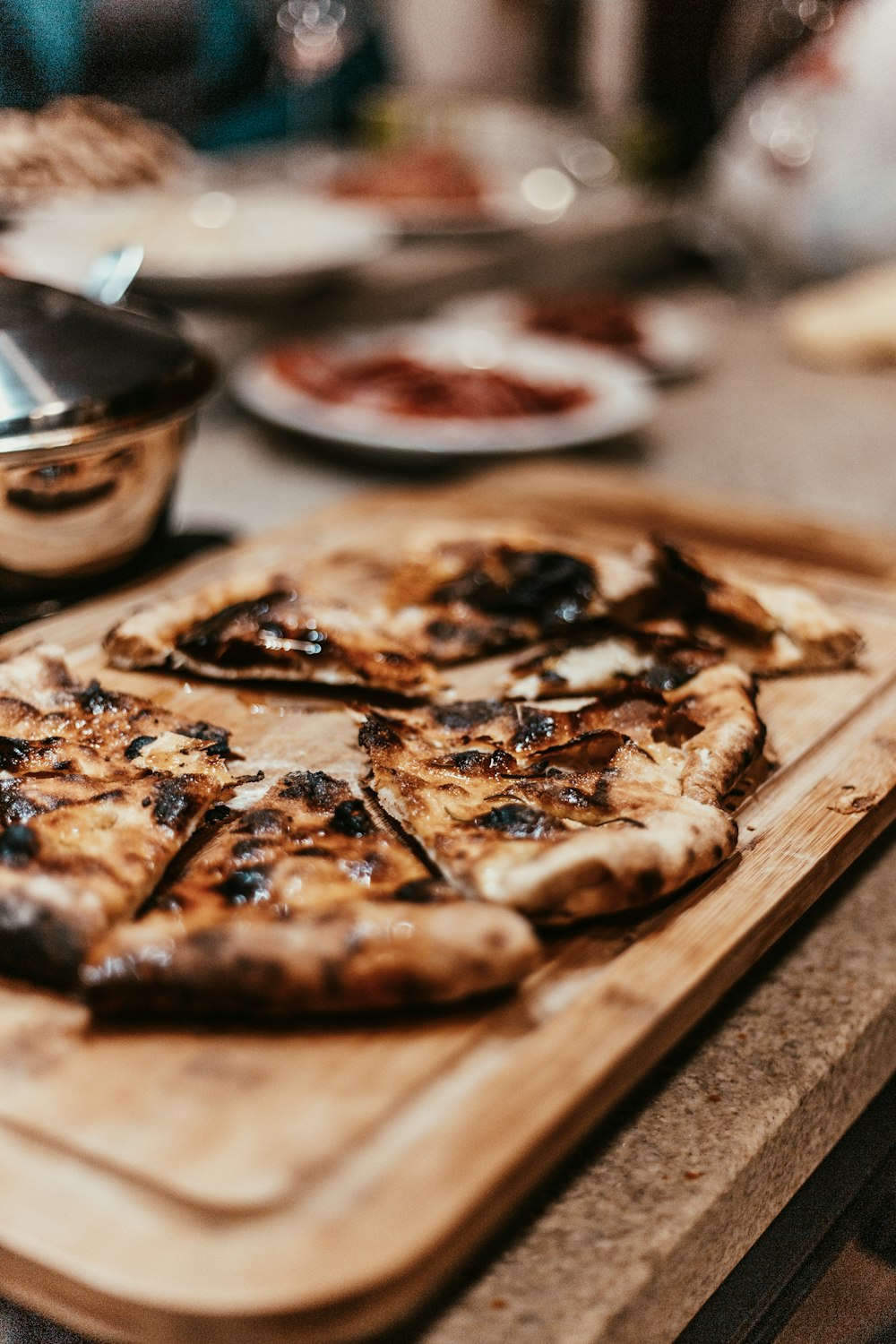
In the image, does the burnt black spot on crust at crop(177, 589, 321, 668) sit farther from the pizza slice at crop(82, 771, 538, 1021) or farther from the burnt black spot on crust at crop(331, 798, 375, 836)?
the pizza slice at crop(82, 771, 538, 1021)

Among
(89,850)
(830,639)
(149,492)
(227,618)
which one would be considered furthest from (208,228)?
(89,850)

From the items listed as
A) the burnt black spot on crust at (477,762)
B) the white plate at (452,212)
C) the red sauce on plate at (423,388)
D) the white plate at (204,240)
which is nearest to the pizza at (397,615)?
the burnt black spot on crust at (477,762)

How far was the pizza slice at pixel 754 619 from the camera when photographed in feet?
5.36

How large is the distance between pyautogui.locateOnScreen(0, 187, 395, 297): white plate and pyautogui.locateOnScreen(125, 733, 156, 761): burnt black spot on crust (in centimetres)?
127

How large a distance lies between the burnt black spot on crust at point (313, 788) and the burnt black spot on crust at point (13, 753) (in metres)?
0.27

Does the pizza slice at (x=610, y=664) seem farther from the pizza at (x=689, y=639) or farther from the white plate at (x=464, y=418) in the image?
the white plate at (x=464, y=418)

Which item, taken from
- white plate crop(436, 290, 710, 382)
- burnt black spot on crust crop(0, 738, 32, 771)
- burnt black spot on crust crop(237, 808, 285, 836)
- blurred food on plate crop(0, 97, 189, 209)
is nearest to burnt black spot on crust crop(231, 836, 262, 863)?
burnt black spot on crust crop(237, 808, 285, 836)

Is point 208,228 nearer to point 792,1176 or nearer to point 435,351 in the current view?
point 435,351

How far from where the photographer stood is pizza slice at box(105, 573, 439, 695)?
157 cm

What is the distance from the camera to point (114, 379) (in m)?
1.57

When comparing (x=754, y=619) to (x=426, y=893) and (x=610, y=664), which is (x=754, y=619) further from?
(x=426, y=893)

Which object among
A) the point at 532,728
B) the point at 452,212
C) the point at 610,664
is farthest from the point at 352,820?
the point at 452,212

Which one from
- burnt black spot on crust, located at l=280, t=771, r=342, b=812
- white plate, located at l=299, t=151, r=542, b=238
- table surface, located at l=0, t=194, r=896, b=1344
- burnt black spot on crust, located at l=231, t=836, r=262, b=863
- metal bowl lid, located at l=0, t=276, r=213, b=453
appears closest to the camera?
table surface, located at l=0, t=194, r=896, b=1344

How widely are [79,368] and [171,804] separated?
62 centimetres
